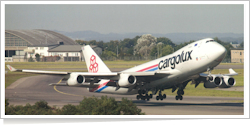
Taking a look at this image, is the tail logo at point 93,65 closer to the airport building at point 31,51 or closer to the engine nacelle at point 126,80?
the engine nacelle at point 126,80

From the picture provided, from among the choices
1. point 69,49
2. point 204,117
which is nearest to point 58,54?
point 69,49

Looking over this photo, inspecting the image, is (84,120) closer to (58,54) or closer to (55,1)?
(55,1)

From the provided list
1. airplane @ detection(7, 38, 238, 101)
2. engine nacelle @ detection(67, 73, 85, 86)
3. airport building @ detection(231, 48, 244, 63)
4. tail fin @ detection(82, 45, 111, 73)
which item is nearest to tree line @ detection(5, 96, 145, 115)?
airplane @ detection(7, 38, 238, 101)

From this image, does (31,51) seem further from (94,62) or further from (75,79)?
(75,79)

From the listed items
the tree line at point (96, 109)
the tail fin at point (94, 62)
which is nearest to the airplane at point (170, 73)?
the tail fin at point (94, 62)

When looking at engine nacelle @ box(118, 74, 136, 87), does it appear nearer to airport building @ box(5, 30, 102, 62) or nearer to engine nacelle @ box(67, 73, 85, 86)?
engine nacelle @ box(67, 73, 85, 86)

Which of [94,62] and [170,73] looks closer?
[170,73]

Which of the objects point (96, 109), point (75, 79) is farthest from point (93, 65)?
point (96, 109)
